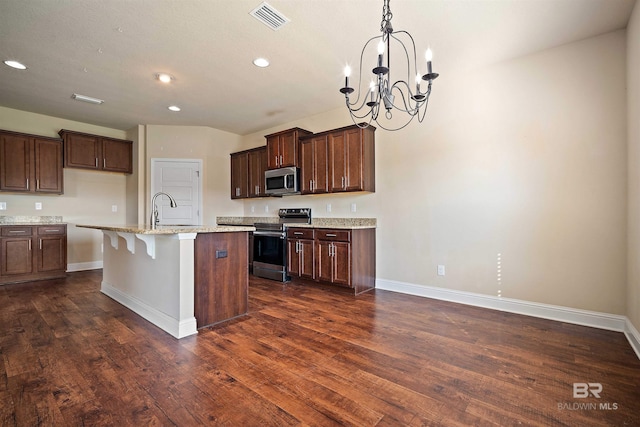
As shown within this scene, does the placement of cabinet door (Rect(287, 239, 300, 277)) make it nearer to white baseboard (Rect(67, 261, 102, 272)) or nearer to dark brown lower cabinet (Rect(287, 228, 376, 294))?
dark brown lower cabinet (Rect(287, 228, 376, 294))

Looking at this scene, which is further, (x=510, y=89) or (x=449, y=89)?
(x=449, y=89)

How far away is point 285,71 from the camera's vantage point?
337 centimetres

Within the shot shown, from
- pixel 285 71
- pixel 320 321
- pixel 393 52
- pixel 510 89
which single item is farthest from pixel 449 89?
pixel 320 321

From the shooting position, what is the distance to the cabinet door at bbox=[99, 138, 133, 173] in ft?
17.6

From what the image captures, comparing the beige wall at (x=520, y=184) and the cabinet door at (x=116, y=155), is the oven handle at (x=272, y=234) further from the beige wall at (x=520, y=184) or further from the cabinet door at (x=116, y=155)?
the cabinet door at (x=116, y=155)

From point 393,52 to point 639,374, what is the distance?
10.3 ft

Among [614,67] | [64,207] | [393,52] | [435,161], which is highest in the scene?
[393,52]

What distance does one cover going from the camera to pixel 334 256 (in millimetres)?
3855

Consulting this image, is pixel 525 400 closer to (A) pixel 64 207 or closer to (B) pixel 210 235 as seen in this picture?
(B) pixel 210 235

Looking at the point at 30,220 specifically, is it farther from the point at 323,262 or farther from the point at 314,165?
the point at 323,262

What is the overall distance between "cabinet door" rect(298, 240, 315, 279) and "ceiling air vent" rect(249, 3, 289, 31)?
259cm

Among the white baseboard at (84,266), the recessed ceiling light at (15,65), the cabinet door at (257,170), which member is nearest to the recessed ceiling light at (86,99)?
the recessed ceiling light at (15,65)

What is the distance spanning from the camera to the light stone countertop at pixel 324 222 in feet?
13.5

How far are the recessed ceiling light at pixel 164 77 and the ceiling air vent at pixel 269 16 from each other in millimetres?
1631
